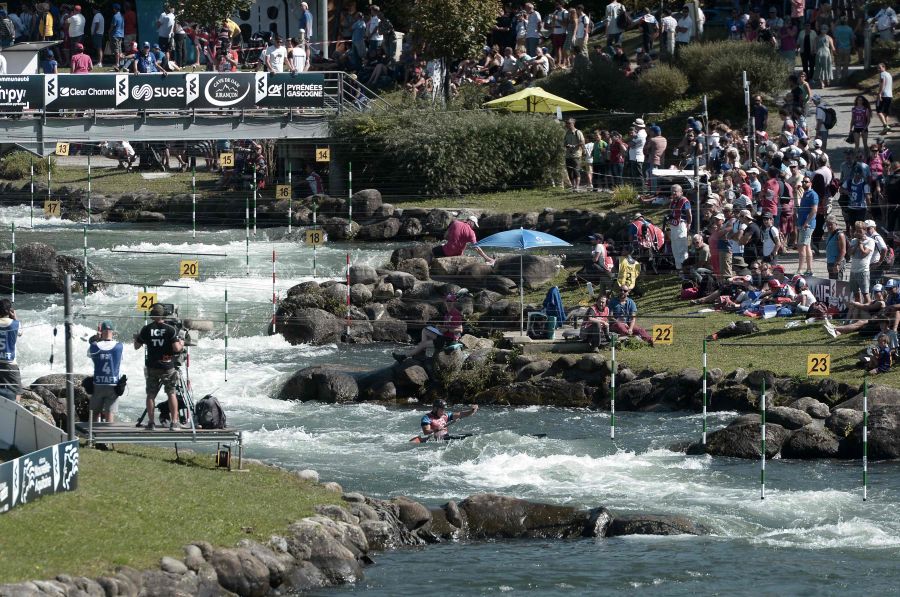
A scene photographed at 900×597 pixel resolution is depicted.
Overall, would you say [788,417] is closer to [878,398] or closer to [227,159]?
[878,398]

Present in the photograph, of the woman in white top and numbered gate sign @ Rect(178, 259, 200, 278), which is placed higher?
the woman in white top

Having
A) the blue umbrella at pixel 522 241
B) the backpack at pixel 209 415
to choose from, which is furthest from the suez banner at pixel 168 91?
the backpack at pixel 209 415

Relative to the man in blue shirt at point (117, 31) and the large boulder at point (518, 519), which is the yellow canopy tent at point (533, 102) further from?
the large boulder at point (518, 519)

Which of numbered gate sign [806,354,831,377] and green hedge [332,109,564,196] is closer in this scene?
numbered gate sign [806,354,831,377]

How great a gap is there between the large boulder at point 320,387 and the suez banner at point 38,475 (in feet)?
35.3

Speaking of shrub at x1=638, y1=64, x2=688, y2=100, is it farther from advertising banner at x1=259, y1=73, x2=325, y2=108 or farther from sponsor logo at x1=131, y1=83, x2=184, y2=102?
sponsor logo at x1=131, y1=83, x2=184, y2=102

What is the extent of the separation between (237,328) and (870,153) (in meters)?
14.8

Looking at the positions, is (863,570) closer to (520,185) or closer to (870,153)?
(870,153)

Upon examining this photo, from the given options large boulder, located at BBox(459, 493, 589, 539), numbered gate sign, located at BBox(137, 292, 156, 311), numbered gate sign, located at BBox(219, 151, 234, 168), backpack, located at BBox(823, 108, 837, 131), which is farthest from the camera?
numbered gate sign, located at BBox(219, 151, 234, 168)

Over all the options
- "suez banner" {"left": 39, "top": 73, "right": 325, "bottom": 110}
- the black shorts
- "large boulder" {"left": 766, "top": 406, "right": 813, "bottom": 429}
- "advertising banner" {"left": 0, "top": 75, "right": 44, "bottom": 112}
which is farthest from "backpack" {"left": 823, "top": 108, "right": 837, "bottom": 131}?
the black shorts

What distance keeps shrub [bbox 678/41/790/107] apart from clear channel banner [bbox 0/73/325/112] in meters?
10.6

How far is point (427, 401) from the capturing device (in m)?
30.0

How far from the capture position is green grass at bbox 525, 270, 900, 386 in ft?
91.4

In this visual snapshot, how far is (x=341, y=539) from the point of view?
65.1 feet
